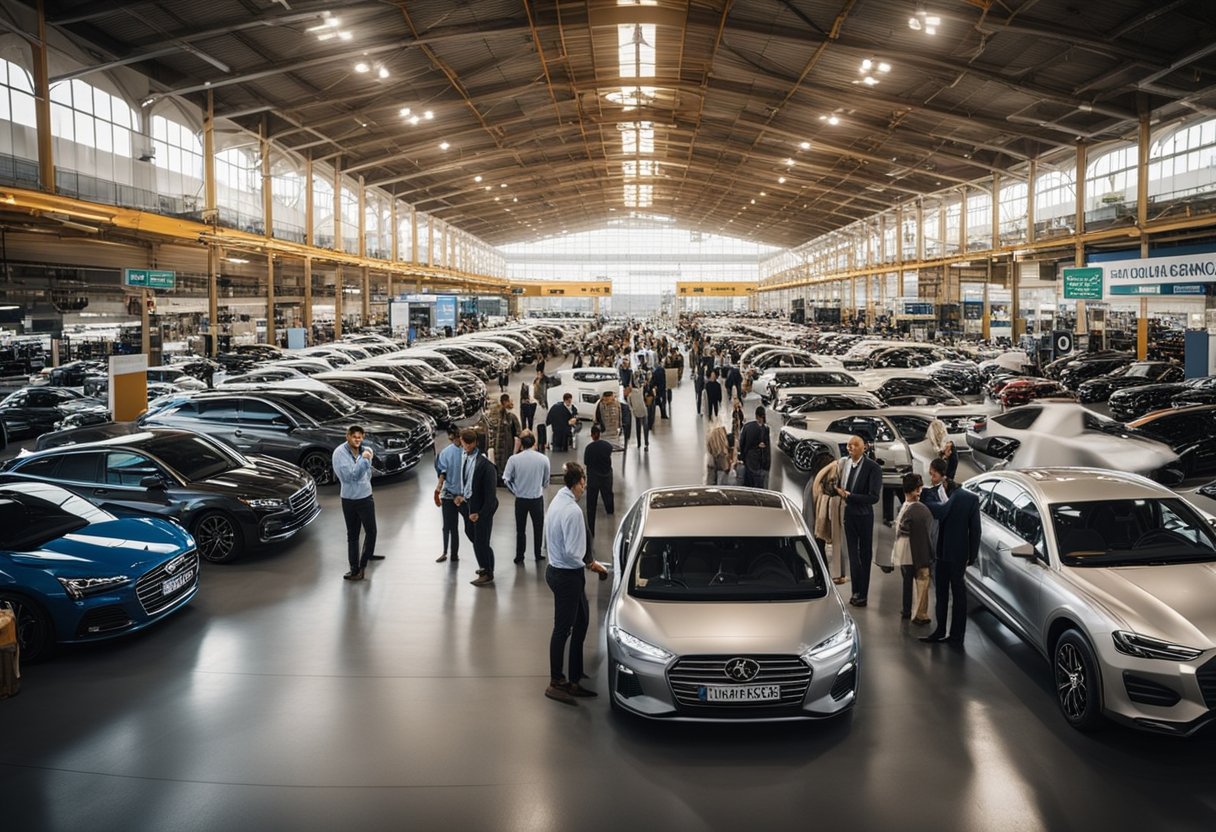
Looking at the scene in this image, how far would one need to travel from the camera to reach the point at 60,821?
4.66 metres

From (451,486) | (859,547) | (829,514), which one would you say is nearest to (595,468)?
(451,486)

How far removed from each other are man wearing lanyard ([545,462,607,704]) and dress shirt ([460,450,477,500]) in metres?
2.84

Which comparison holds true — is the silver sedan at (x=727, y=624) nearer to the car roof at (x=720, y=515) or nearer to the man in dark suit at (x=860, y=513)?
the car roof at (x=720, y=515)

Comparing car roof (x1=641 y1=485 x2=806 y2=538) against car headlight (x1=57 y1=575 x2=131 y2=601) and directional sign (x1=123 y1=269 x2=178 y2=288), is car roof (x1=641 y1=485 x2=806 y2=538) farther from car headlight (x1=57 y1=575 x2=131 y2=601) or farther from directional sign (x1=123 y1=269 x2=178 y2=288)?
directional sign (x1=123 y1=269 x2=178 y2=288)

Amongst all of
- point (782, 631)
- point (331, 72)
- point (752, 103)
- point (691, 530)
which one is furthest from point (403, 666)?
point (752, 103)

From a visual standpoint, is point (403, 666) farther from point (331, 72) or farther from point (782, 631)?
point (331, 72)

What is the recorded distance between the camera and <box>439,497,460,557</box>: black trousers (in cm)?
986

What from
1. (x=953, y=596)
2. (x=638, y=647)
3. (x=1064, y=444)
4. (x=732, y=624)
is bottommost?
(x=953, y=596)

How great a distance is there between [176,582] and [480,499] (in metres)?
2.88

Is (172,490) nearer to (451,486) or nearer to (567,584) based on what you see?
(451,486)

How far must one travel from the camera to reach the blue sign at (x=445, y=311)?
46156mm

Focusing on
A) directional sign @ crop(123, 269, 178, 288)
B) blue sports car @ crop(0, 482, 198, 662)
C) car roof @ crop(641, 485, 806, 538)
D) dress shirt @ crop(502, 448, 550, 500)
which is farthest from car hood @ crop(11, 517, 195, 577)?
directional sign @ crop(123, 269, 178, 288)

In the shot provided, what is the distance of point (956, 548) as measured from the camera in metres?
6.94

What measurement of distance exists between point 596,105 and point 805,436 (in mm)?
29577
